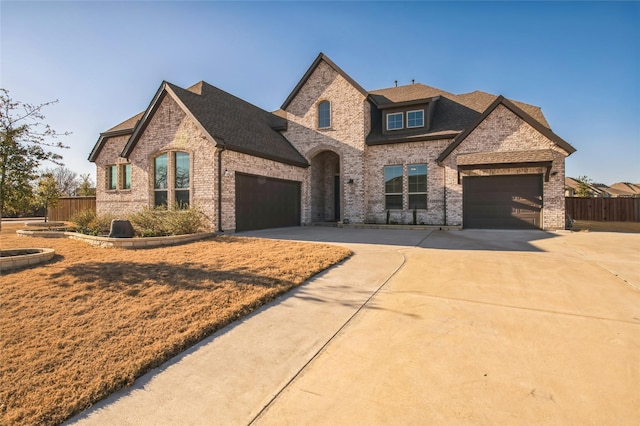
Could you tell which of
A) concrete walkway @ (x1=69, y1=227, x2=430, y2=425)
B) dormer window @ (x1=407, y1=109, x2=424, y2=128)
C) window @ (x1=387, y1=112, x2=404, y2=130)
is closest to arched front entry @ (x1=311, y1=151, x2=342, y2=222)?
window @ (x1=387, y1=112, x2=404, y2=130)

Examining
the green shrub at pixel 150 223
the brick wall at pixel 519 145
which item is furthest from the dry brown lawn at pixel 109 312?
the brick wall at pixel 519 145

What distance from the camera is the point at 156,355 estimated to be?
308cm

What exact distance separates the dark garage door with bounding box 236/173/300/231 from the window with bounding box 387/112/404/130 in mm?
6352

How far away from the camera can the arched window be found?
13586 millimetres

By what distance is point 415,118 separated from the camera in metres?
17.1

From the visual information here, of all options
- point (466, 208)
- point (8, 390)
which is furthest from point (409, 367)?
point (466, 208)

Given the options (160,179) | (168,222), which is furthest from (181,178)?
(168,222)

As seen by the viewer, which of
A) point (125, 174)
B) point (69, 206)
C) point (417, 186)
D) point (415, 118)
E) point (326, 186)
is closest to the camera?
point (417, 186)

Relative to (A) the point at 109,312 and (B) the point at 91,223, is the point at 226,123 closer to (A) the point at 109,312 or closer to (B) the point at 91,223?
(B) the point at 91,223

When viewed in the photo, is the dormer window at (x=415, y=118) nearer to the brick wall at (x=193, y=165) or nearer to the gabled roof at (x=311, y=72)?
the gabled roof at (x=311, y=72)

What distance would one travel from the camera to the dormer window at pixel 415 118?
55.5 feet

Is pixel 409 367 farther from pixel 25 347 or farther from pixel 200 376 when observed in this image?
pixel 25 347

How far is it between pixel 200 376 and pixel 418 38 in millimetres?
13003

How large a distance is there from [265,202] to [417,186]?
27.0 feet
